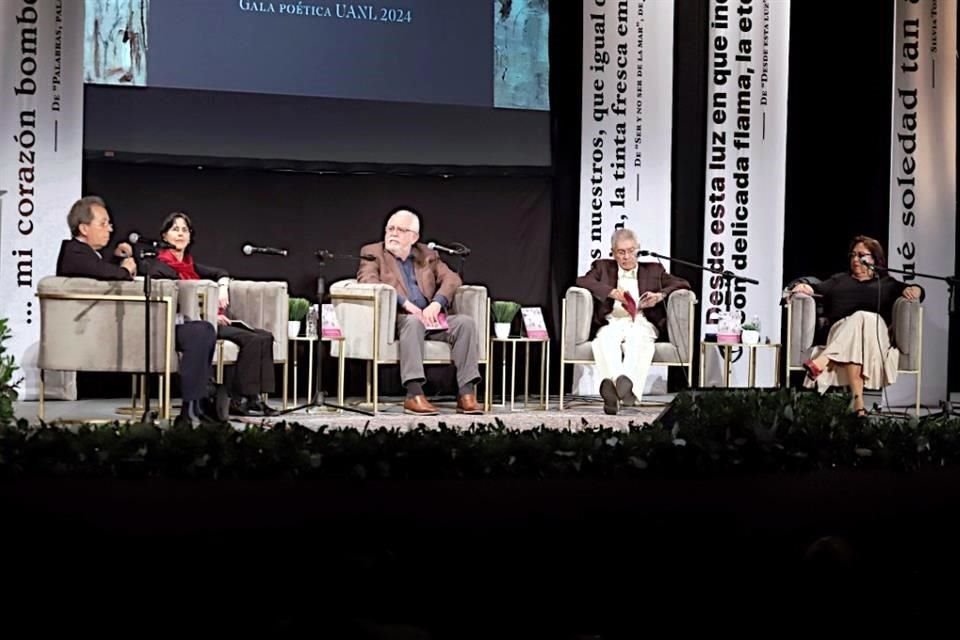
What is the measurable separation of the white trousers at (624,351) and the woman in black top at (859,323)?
95cm

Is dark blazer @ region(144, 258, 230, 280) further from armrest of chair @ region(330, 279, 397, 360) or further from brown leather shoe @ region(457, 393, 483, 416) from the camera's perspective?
brown leather shoe @ region(457, 393, 483, 416)

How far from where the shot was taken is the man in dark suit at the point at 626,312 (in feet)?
24.2

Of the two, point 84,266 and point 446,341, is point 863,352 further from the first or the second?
point 84,266

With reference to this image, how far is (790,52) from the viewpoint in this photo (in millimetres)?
8836

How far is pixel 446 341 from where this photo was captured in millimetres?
7012

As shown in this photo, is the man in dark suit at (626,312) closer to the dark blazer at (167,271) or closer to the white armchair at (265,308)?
the white armchair at (265,308)

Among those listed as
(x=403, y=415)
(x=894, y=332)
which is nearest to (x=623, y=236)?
(x=894, y=332)

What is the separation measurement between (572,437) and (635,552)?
248 millimetres

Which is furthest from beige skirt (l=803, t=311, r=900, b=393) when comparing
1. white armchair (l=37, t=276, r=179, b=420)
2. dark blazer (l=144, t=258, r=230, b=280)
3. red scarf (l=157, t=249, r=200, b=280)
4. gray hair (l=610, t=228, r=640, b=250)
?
white armchair (l=37, t=276, r=179, b=420)

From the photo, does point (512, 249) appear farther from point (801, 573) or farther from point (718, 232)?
point (801, 573)

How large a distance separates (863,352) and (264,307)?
3475 mm

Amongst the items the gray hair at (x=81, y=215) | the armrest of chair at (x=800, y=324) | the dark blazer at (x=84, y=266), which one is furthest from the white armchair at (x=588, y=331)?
the gray hair at (x=81, y=215)

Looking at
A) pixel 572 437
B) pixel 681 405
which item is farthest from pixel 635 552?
pixel 681 405

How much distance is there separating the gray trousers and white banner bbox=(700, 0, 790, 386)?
2.12 metres
